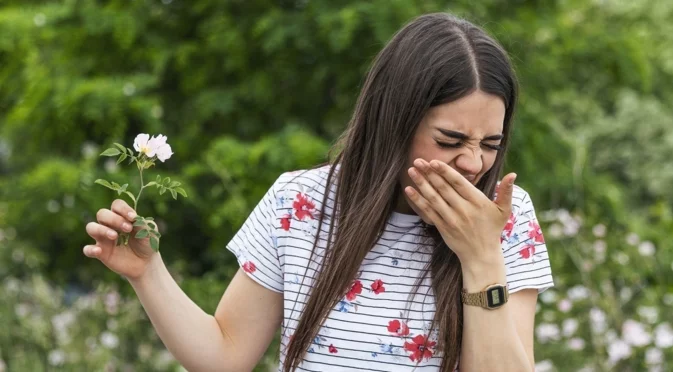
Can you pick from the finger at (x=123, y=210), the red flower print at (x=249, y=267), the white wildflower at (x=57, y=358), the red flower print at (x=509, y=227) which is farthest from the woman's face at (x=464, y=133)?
the white wildflower at (x=57, y=358)

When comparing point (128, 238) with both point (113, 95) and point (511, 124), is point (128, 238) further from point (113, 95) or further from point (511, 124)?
point (113, 95)

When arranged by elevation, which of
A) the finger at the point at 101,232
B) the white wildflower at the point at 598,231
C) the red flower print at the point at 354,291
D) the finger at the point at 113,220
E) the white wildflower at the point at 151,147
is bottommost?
the red flower print at the point at 354,291

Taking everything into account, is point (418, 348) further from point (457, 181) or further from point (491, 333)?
point (457, 181)

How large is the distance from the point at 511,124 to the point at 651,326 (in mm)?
2287

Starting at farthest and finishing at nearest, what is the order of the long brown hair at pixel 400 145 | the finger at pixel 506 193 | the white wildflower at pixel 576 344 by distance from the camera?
1. the white wildflower at pixel 576 344
2. the long brown hair at pixel 400 145
3. the finger at pixel 506 193

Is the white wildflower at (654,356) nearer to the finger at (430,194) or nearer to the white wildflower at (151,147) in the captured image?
the finger at (430,194)

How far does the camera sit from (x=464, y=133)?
69.1 inches

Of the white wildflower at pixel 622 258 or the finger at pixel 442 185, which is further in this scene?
the white wildflower at pixel 622 258

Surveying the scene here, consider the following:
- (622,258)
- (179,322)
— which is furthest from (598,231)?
(179,322)

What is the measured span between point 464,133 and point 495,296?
31 centimetres

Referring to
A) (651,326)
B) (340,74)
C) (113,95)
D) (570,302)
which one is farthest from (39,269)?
(651,326)

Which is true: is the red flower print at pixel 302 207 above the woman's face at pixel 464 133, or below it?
below

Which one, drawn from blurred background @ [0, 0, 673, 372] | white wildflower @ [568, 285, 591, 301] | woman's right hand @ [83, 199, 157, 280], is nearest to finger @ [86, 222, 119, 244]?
woman's right hand @ [83, 199, 157, 280]

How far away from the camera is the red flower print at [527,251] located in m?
1.86
